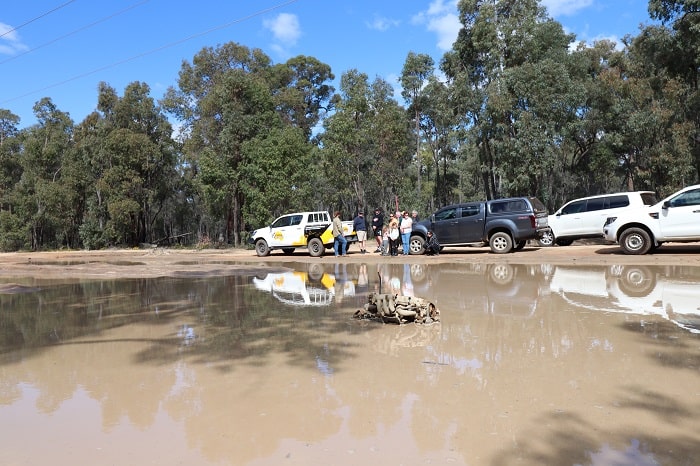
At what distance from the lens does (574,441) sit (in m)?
3.49

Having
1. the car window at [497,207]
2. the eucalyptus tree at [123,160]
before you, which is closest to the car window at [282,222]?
the car window at [497,207]

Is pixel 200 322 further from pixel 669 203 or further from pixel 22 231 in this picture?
pixel 22 231

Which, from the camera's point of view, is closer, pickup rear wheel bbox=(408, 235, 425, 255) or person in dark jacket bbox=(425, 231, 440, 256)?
person in dark jacket bbox=(425, 231, 440, 256)

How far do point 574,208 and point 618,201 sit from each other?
1700 millimetres

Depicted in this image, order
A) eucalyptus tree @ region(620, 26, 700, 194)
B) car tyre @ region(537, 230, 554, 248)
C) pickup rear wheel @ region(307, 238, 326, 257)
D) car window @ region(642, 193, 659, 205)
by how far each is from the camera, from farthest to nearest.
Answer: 1. eucalyptus tree @ region(620, 26, 700, 194)
2. pickup rear wheel @ region(307, 238, 326, 257)
3. car tyre @ region(537, 230, 554, 248)
4. car window @ region(642, 193, 659, 205)

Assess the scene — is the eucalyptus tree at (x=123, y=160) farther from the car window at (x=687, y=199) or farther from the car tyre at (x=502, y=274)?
the car window at (x=687, y=199)

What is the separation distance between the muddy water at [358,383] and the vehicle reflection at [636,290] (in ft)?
0.24

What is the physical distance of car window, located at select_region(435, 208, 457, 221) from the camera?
18281 mm

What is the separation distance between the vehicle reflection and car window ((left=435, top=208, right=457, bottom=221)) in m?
5.79

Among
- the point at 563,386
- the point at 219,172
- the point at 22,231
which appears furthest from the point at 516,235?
the point at 22,231

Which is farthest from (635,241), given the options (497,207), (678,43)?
(678,43)

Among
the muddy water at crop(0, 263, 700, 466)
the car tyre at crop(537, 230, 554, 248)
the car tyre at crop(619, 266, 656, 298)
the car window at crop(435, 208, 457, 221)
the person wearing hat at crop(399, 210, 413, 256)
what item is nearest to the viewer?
the muddy water at crop(0, 263, 700, 466)

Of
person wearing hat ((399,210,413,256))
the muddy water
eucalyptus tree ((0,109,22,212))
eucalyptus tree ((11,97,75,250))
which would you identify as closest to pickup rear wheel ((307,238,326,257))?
person wearing hat ((399,210,413,256))

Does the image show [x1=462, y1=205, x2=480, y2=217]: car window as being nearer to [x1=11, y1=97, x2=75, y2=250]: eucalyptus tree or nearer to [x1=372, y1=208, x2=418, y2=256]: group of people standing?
[x1=372, y1=208, x2=418, y2=256]: group of people standing
